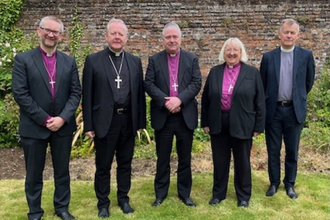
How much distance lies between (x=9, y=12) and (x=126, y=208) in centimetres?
619

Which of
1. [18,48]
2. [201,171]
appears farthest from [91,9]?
[201,171]

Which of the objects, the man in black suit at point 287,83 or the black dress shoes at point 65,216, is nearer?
the black dress shoes at point 65,216

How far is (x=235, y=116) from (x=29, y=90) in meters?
2.31

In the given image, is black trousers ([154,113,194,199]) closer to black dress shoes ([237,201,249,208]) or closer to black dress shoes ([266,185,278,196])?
black dress shoes ([237,201,249,208])

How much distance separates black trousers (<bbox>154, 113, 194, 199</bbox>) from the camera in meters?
4.54

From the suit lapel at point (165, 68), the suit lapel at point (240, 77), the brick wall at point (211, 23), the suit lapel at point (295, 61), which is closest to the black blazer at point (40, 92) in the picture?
the suit lapel at point (165, 68)

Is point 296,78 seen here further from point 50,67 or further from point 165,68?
point 50,67

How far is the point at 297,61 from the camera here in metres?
4.72

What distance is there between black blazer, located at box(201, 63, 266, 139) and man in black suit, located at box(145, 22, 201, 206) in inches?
8.1

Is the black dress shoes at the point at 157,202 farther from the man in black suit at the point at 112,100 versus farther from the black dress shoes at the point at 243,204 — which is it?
the black dress shoes at the point at 243,204

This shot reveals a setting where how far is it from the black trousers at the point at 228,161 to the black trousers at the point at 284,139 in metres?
0.47

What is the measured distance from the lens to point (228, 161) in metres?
4.78

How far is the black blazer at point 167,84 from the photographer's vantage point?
4.44 meters

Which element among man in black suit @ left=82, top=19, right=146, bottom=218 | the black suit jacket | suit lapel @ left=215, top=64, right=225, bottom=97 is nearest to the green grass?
man in black suit @ left=82, top=19, right=146, bottom=218
